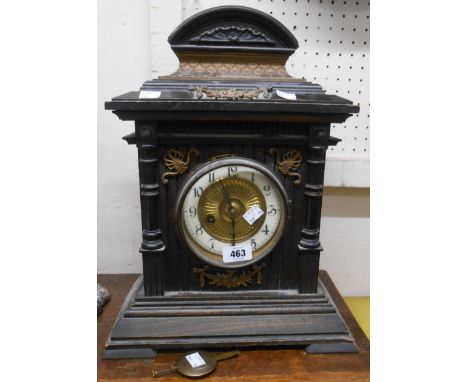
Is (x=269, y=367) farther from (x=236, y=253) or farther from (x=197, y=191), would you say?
(x=197, y=191)

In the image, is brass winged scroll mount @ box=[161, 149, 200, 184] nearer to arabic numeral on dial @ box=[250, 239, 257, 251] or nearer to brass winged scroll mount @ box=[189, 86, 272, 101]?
brass winged scroll mount @ box=[189, 86, 272, 101]

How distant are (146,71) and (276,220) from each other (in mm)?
742

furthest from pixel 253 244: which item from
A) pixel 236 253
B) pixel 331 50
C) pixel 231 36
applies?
pixel 331 50

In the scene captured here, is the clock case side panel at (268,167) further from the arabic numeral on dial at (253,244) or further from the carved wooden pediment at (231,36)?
A: the carved wooden pediment at (231,36)

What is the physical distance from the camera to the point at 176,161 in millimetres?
944

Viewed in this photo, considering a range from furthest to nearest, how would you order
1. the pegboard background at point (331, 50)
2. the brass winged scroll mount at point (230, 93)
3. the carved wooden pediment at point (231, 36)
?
the pegboard background at point (331, 50)
the carved wooden pediment at point (231, 36)
the brass winged scroll mount at point (230, 93)

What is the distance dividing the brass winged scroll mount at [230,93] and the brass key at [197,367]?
23.8 inches

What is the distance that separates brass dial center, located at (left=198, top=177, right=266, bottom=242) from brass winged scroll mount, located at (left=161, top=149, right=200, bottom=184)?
0.08 metres

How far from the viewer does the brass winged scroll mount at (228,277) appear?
3.33 ft

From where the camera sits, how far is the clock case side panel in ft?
3.06

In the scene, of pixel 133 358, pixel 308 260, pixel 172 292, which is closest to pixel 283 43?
pixel 308 260

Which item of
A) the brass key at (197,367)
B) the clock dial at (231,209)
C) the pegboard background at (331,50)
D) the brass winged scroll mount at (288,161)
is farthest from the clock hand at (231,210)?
the pegboard background at (331,50)

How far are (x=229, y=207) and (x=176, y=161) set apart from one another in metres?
0.17

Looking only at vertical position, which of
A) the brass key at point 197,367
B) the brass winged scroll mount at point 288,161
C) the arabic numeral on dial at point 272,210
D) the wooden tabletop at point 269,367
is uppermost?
the brass winged scroll mount at point 288,161
